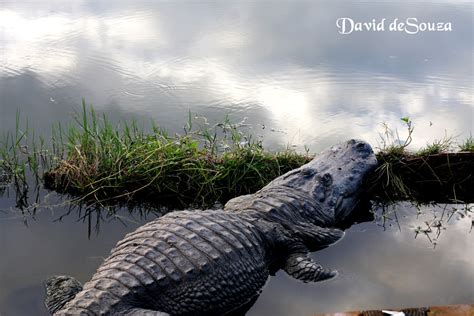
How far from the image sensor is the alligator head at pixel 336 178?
504 centimetres

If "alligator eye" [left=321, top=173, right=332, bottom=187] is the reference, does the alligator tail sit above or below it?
below

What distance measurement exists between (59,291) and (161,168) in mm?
1643

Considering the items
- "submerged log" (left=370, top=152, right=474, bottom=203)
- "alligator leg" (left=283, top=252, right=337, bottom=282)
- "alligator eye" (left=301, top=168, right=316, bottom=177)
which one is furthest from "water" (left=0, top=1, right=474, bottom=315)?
"alligator eye" (left=301, top=168, right=316, bottom=177)

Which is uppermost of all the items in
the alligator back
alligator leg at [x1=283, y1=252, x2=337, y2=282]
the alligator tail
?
the alligator back

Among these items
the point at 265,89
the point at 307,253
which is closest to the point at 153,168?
the point at 307,253

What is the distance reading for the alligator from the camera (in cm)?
360

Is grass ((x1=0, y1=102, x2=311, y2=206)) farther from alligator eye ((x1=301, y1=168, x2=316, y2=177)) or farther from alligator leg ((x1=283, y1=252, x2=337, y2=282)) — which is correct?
alligator leg ((x1=283, y1=252, x2=337, y2=282))

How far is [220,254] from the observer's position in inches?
156

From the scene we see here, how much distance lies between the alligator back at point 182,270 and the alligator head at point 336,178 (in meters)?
0.83

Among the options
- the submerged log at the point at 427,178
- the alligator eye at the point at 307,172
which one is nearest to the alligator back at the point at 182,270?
the alligator eye at the point at 307,172

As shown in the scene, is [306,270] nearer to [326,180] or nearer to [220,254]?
[220,254]

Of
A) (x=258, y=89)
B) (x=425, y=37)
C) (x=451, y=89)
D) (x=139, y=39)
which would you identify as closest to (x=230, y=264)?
(x=258, y=89)

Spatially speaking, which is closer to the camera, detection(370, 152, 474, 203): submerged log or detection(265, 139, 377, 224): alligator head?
detection(265, 139, 377, 224): alligator head

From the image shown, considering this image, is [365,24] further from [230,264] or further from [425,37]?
[230,264]
